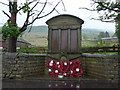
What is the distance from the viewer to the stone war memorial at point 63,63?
5.72 m

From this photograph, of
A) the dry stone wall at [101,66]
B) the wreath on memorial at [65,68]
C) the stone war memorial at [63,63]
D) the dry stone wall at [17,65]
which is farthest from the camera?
the wreath on memorial at [65,68]

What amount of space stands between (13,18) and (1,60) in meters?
2.47

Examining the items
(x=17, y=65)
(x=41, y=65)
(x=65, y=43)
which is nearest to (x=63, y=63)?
(x=65, y=43)

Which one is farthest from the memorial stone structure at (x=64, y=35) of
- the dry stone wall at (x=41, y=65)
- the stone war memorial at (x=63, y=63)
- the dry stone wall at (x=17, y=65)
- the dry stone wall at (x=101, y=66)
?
the dry stone wall at (x=17, y=65)

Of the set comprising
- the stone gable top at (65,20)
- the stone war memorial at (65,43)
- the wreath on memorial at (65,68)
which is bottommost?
the wreath on memorial at (65,68)

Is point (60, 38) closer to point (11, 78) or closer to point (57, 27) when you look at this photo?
point (57, 27)

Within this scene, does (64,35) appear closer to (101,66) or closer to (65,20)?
(65,20)

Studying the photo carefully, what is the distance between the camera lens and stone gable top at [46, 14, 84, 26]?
21.9 feet

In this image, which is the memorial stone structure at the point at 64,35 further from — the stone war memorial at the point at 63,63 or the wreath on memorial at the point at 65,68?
the wreath on memorial at the point at 65,68

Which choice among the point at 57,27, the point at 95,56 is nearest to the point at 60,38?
the point at 57,27

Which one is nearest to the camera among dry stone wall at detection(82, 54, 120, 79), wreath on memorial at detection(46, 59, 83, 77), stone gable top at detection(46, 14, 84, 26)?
dry stone wall at detection(82, 54, 120, 79)

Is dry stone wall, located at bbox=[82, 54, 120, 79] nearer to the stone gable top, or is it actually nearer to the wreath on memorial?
the wreath on memorial

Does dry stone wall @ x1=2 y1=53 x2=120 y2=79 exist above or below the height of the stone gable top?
below

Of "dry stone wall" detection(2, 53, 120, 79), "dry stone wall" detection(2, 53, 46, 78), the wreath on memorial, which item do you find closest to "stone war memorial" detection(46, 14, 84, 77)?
the wreath on memorial
